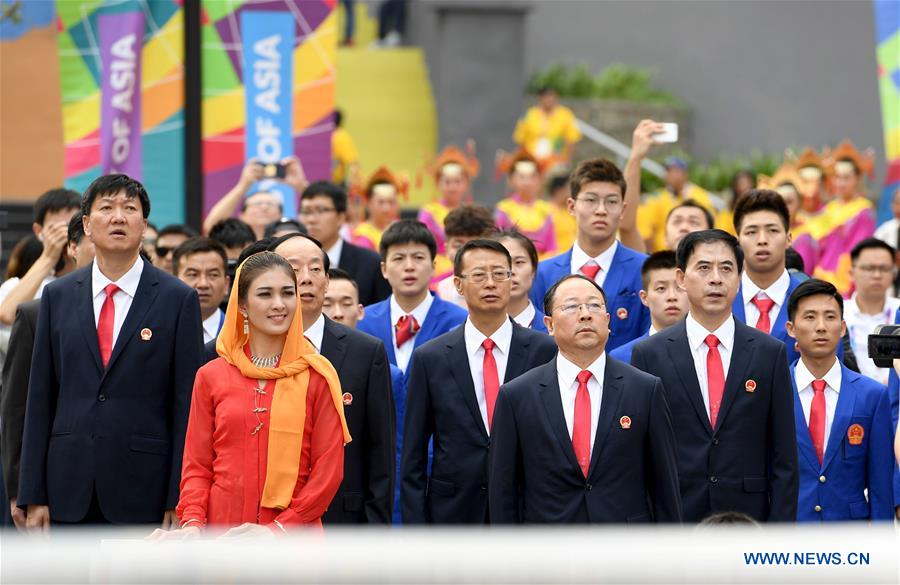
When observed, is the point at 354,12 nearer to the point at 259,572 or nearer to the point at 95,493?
the point at 95,493

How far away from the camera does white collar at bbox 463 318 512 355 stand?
6820 mm

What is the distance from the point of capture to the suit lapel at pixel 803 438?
6941 mm

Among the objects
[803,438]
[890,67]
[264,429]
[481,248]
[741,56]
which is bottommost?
[803,438]

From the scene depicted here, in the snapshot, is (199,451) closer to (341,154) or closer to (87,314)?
(87,314)

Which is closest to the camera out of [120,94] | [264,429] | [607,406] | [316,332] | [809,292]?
[264,429]

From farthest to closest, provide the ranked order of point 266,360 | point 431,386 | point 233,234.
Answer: point 233,234 < point 431,386 < point 266,360

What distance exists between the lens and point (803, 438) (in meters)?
7.00

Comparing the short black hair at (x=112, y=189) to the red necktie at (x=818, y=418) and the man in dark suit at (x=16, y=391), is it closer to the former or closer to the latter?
the man in dark suit at (x=16, y=391)

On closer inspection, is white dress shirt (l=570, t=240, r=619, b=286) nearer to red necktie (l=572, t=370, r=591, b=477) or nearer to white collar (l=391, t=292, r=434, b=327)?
white collar (l=391, t=292, r=434, b=327)

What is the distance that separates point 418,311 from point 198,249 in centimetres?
118

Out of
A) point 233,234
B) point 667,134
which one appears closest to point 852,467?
point 667,134

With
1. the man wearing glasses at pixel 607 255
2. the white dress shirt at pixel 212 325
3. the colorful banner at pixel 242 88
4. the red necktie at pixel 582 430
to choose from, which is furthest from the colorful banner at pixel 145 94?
the red necktie at pixel 582 430

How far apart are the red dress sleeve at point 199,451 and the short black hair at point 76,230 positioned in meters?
1.82

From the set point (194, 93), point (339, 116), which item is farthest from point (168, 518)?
point (339, 116)
